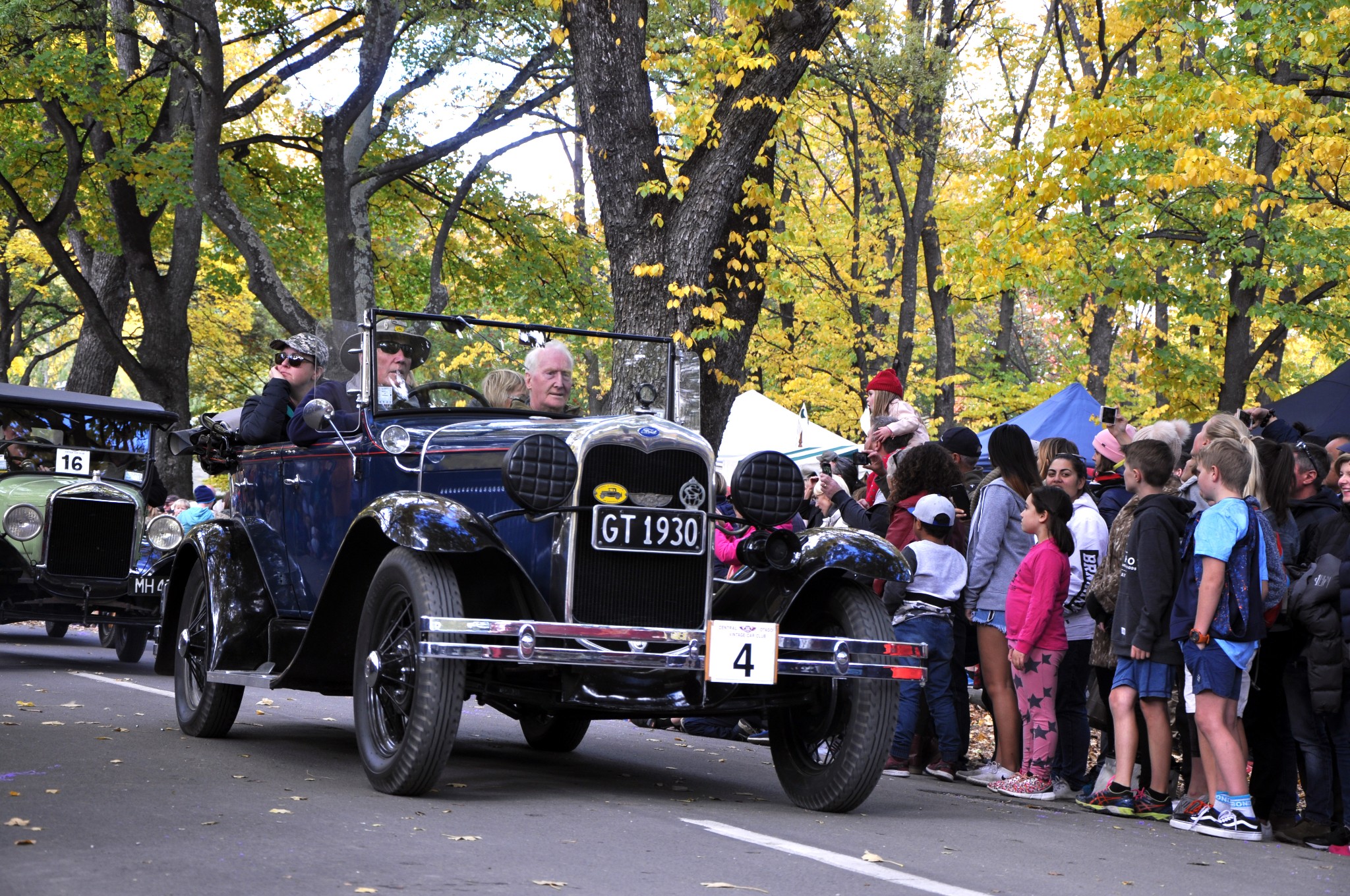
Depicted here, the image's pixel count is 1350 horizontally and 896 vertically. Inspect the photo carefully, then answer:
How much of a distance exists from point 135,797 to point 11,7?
17.2 m

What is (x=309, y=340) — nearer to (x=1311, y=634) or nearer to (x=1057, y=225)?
A: (x=1311, y=634)

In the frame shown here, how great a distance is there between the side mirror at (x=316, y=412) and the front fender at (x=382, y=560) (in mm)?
620

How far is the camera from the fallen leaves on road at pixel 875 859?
537cm

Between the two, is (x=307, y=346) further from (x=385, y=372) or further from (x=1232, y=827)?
(x=1232, y=827)

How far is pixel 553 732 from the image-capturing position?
28.7ft

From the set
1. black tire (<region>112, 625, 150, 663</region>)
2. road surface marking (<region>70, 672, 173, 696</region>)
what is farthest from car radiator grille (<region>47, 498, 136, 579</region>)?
road surface marking (<region>70, 672, 173, 696</region>)

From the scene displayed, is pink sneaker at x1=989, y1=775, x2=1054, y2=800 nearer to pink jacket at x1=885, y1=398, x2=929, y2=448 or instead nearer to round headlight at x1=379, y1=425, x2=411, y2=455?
pink jacket at x1=885, y1=398, x2=929, y2=448

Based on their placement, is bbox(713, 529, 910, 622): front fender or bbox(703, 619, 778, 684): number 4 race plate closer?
bbox(703, 619, 778, 684): number 4 race plate

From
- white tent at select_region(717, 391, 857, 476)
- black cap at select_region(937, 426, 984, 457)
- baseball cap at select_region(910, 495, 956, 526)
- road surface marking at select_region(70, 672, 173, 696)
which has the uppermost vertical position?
white tent at select_region(717, 391, 857, 476)

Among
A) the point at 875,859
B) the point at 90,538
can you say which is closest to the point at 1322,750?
the point at 875,859

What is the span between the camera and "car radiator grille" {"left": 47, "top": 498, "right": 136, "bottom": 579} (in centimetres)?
1347

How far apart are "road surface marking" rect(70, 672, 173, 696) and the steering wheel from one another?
4.30m

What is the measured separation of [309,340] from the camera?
8797mm

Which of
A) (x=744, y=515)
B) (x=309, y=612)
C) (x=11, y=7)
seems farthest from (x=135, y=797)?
(x=11, y=7)
